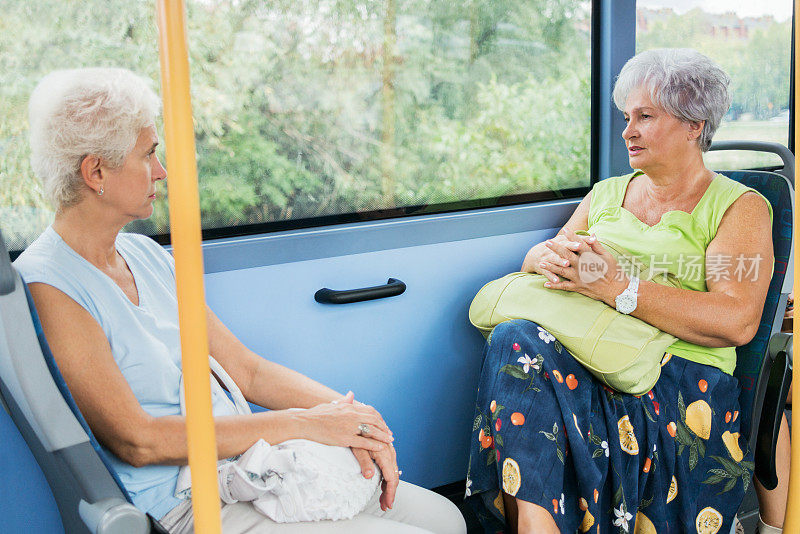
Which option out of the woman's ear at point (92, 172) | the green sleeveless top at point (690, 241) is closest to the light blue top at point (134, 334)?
the woman's ear at point (92, 172)

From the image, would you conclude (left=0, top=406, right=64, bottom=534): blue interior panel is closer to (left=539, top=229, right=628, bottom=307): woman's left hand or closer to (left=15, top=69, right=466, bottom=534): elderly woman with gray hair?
(left=15, top=69, right=466, bottom=534): elderly woman with gray hair

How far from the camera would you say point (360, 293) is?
2.01m

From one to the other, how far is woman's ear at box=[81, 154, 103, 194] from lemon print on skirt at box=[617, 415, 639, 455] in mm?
1338

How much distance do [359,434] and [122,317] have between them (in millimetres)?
527

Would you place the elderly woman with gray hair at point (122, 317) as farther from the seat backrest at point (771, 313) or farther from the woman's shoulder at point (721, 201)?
the woman's shoulder at point (721, 201)

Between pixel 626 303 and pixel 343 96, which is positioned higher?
pixel 343 96

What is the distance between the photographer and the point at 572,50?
244 cm

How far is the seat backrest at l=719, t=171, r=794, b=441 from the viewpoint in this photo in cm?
191

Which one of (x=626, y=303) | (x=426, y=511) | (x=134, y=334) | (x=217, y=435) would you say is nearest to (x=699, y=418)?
(x=626, y=303)

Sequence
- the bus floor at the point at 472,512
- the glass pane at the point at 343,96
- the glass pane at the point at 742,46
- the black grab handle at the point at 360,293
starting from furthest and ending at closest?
the glass pane at the point at 742,46 → the bus floor at the point at 472,512 → the black grab handle at the point at 360,293 → the glass pane at the point at 343,96

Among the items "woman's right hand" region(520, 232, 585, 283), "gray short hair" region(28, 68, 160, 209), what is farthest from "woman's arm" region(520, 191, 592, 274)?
"gray short hair" region(28, 68, 160, 209)

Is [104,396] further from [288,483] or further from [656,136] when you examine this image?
[656,136]

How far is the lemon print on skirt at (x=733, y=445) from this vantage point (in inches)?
73.7

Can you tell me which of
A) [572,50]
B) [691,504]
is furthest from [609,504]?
[572,50]
